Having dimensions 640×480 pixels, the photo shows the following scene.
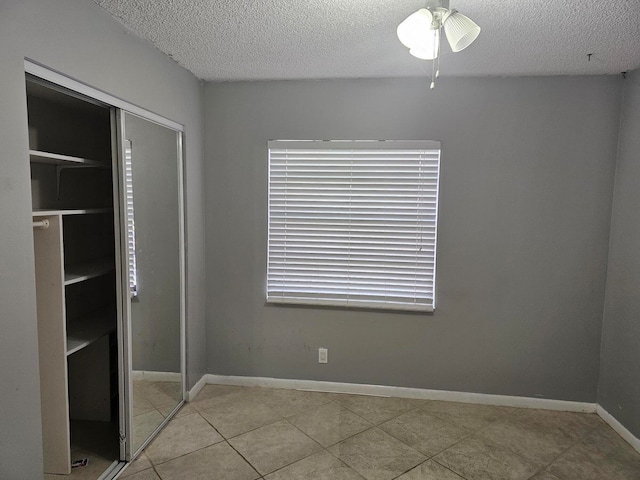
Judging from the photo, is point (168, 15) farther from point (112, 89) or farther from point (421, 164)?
point (421, 164)

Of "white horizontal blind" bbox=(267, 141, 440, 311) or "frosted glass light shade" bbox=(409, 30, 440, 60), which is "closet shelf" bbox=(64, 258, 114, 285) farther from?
"frosted glass light shade" bbox=(409, 30, 440, 60)

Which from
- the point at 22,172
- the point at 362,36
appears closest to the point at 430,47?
the point at 362,36

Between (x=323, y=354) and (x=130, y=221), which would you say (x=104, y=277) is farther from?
(x=323, y=354)

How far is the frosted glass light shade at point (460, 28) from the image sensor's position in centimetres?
157

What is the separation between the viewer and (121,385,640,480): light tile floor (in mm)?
2186

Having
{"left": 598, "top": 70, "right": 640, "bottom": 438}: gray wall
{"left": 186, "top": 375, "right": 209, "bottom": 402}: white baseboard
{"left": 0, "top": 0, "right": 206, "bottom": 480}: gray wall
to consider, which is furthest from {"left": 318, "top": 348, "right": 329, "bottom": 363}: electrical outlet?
{"left": 598, "top": 70, "right": 640, "bottom": 438}: gray wall

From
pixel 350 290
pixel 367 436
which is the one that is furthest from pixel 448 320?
pixel 367 436

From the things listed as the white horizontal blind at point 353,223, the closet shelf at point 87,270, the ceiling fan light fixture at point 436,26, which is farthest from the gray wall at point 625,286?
the closet shelf at point 87,270

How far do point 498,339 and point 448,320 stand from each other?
1.31 feet

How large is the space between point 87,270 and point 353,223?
6.03 feet

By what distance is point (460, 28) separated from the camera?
159cm

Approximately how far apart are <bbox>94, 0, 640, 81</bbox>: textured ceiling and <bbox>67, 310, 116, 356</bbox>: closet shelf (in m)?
1.76

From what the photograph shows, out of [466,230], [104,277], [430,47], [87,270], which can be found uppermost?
[430,47]

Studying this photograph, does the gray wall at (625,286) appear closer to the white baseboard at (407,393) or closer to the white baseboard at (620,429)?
the white baseboard at (620,429)
